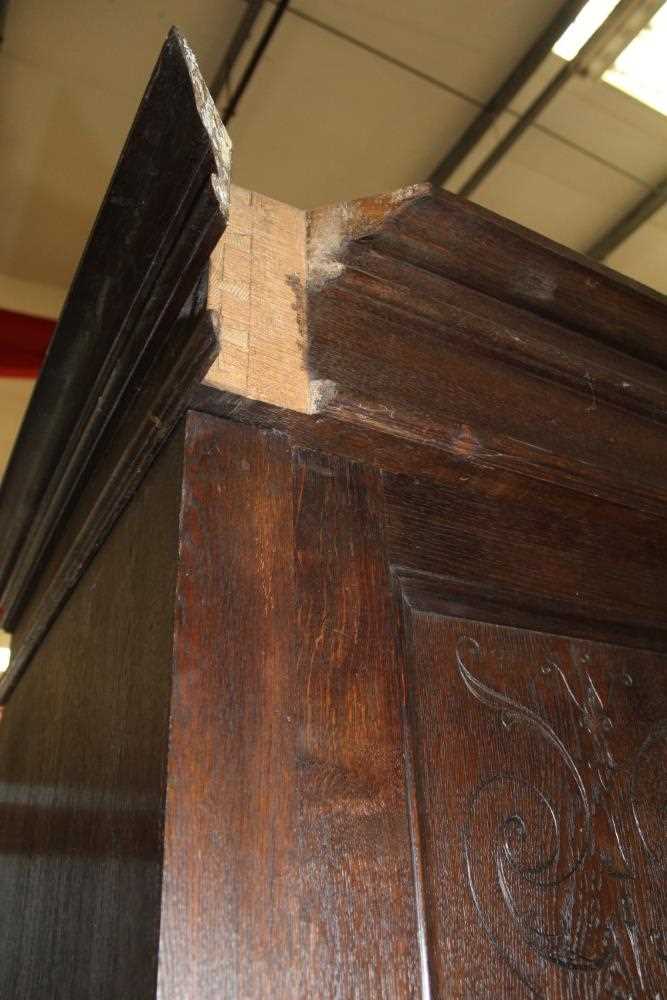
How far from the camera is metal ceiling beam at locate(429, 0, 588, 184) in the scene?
189 cm

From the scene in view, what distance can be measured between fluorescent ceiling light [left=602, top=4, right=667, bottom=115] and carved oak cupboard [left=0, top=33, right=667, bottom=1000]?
1.61m

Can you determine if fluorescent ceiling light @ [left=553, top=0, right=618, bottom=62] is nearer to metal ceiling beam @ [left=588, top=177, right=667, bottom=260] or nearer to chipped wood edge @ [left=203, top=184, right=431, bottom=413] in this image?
metal ceiling beam @ [left=588, top=177, right=667, bottom=260]

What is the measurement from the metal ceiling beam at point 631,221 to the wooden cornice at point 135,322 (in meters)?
2.31

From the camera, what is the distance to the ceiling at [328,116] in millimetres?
1878

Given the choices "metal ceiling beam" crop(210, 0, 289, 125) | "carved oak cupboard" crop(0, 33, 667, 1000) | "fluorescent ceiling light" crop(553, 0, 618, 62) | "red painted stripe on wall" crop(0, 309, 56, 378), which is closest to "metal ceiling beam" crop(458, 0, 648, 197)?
"fluorescent ceiling light" crop(553, 0, 618, 62)

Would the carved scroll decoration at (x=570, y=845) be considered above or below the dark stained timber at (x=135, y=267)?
below

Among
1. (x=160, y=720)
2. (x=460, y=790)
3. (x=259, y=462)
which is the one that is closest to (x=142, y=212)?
(x=259, y=462)

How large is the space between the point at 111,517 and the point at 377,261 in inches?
10.7

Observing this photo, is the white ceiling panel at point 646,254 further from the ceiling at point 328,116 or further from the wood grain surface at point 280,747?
the wood grain surface at point 280,747

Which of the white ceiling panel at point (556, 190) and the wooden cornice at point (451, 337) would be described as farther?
the white ceiling panel at point (556, 190)

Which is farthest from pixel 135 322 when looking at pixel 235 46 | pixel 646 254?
pixel 646 254

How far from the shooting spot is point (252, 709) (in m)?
0.41

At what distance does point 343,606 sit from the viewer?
1.57 feet

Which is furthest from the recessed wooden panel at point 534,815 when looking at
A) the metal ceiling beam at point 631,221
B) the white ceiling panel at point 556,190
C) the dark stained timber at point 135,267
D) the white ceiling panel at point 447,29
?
the metal ceiling beam at point 631,221
